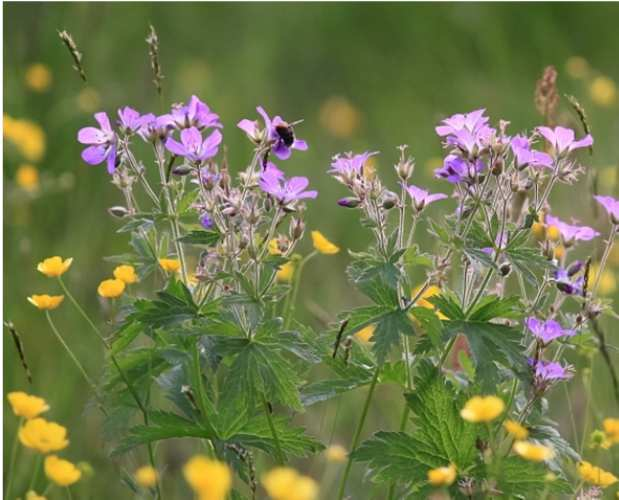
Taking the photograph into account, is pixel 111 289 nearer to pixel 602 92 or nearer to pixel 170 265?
pixel 170 265

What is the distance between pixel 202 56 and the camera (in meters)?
6.29

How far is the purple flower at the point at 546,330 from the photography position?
2.07 metres

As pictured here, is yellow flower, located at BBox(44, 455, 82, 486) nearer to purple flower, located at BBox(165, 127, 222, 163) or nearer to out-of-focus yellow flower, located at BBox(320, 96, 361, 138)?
purple flower, located at BBox(165, 127, 222, 163)

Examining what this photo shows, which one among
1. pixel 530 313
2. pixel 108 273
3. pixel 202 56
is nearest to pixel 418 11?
pixel 202 56

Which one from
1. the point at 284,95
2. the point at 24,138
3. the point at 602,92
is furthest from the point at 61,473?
the point at 284,95

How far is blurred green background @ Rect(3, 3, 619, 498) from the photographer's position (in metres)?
3.59

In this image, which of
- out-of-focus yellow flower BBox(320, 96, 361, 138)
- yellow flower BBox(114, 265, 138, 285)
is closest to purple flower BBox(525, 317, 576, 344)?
yellow flower BBox(114, 265, 138, 285)

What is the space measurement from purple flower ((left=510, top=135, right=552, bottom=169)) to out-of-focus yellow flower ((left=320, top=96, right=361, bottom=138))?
3813 millimetres

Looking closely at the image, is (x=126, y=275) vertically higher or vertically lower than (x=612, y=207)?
lower

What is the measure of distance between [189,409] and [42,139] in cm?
269

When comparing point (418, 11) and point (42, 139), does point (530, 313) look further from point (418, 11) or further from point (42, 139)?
point (418, 11)

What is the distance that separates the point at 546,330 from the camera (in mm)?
2082

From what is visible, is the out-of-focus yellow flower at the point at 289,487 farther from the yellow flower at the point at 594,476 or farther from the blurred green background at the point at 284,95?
the blurred green background at the point at 284,95

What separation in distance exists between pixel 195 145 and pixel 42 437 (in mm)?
591
